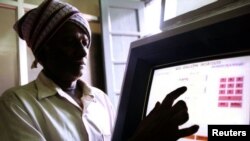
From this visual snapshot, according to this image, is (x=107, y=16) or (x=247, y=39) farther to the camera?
(x=107, y=16)

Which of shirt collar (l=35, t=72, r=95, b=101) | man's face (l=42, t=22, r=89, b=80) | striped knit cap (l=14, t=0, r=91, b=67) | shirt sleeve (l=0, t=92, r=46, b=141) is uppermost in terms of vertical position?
striped knit cap (l=14, t=0, r=91, b=67)

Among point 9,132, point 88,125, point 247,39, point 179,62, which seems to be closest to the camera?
point 247,39

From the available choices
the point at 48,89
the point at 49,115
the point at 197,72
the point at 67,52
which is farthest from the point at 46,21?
the point at 197,72

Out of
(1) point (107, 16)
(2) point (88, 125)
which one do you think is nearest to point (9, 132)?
(2) point (88, 125)

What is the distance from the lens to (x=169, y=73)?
1.96 feet

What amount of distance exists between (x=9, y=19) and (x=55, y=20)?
2.80 feet

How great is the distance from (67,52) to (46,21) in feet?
0.59

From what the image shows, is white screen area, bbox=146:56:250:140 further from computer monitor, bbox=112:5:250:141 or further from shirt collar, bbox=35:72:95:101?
shirt collar, bbox=35:72:95:101

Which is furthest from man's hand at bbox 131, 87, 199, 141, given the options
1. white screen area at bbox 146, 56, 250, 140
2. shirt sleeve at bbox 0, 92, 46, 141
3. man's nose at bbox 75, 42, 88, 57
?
man's nose at bbox 75, 42, 88, 57

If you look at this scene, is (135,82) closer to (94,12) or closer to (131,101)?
(131,101)

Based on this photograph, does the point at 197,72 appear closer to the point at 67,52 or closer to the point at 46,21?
the point at 67,52

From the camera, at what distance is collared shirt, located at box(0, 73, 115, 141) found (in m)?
0.96

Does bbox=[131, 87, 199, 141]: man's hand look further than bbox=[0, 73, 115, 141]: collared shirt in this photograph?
No

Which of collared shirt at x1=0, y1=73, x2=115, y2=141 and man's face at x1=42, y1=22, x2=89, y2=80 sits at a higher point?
man's face at x1=42, y1=22, x2=89, y2=80
